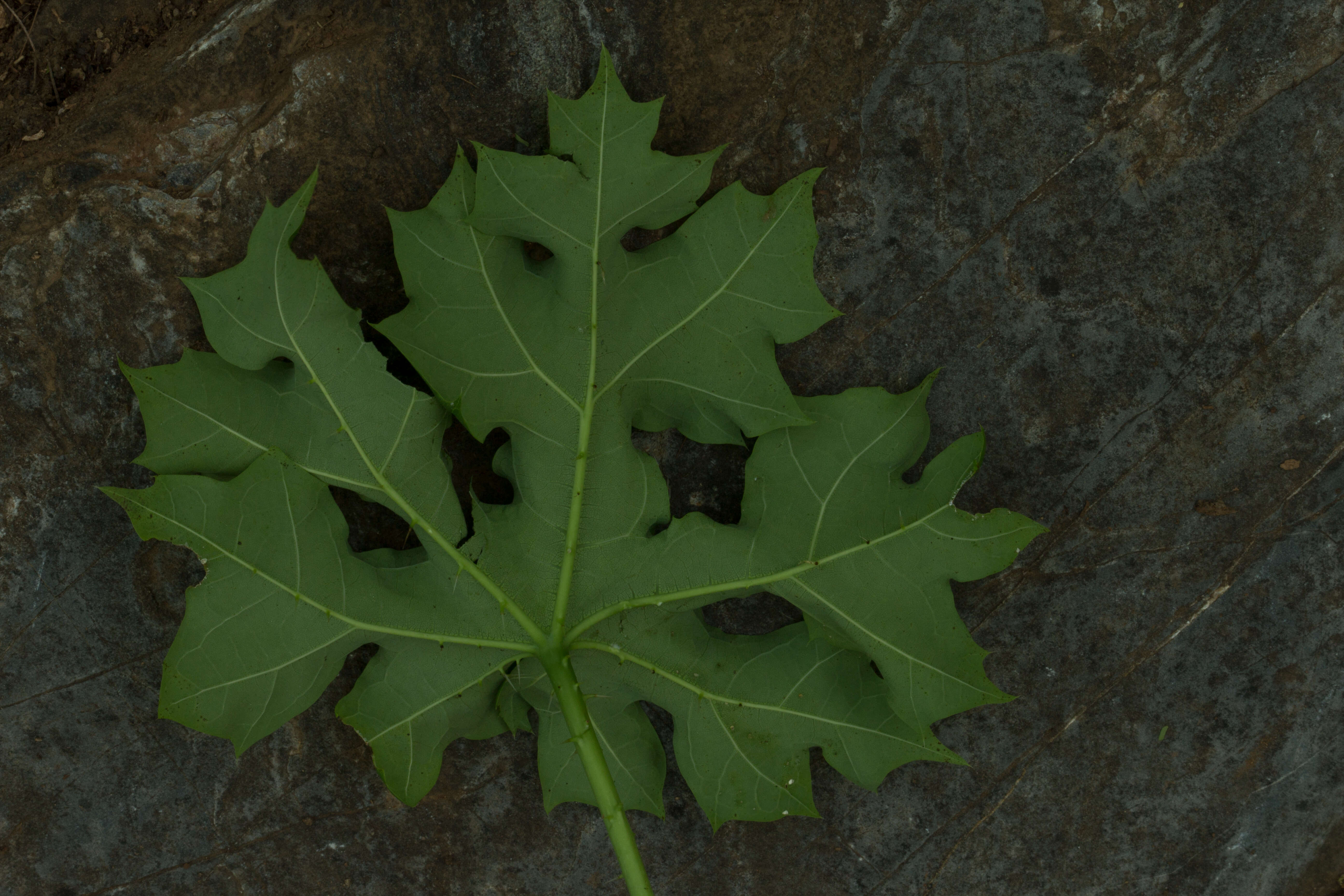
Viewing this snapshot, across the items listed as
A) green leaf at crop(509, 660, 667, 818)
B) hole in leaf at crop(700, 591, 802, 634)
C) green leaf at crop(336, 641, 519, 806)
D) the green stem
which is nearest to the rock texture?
hole in leaf at crop(700, 591, 802, 634)

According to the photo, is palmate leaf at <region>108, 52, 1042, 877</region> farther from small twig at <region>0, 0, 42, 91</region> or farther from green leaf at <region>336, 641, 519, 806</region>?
small twig at <region>0, 0, 42, 91</region>

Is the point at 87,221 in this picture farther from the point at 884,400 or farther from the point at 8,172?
the point at 884,400

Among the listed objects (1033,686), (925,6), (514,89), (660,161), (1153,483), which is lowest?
(1033,686)

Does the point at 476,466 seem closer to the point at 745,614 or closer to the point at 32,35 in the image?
the point at 745,614

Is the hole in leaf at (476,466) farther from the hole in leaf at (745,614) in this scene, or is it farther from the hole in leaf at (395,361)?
the hole in leaf at (745,614)

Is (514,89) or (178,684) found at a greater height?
(514,89)

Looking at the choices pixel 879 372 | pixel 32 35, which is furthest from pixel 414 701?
pixel 32 35

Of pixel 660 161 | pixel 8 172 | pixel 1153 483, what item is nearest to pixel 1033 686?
pixel 1153 483
